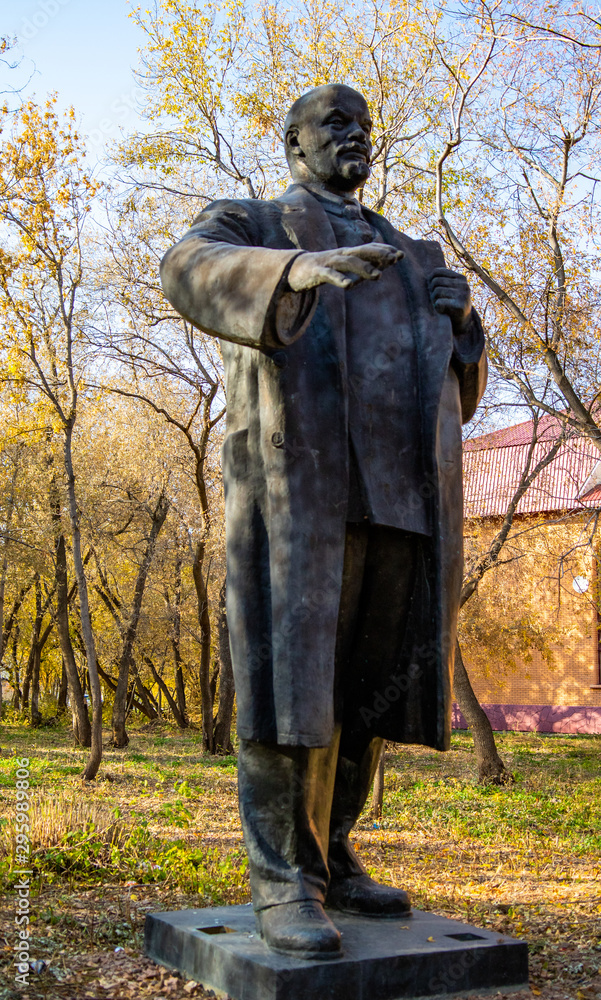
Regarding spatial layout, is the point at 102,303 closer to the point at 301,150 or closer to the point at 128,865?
the point at 128,865

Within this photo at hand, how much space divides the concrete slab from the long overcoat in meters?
0.59

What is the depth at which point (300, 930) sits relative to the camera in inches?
110

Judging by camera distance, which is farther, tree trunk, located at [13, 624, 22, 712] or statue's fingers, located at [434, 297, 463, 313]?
tree trunk, located at [13, 624, 22, 712]

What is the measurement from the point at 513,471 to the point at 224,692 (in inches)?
321

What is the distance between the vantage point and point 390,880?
6086 mm

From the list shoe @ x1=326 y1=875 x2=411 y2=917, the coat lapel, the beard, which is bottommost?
shoe @ x1=326 y1=875 x2=411 y2=917

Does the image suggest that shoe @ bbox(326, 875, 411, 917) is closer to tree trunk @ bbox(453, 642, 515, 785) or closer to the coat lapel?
the coat lapel

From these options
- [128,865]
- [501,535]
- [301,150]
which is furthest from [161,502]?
[301,150]

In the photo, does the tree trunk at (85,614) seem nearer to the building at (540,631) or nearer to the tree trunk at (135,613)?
the tree trunk at (135,613)

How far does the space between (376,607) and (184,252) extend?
1.29 meters

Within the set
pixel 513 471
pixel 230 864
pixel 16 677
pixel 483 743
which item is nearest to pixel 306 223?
pixel 230 864

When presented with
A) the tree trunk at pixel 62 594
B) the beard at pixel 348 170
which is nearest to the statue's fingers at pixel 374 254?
the beard at pixel 348 170

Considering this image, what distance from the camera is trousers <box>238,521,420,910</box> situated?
301cm

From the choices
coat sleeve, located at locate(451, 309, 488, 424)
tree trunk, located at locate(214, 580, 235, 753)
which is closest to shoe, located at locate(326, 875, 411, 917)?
coat sleeve, located at locate(451, 309, 488, 424)
